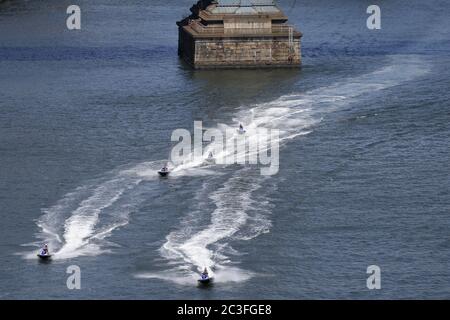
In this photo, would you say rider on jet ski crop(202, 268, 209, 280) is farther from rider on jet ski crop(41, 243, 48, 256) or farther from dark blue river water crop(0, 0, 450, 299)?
rider on jet ski crop(41, 243, 48, 256)


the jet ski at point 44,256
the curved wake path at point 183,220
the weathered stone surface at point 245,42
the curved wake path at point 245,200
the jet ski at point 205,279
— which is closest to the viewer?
the jet ski at point 205,279

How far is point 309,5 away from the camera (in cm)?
15838

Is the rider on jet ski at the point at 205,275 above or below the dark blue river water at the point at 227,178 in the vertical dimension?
below

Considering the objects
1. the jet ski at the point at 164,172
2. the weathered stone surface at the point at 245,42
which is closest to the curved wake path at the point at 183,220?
the jet ski at the point at 164,172

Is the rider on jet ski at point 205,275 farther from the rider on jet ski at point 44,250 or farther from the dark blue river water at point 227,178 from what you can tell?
the rider on jet ski at point 44,250

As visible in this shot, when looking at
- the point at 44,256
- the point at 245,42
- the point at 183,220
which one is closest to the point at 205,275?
the point at 44,256

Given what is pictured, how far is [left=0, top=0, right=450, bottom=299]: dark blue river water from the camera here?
61.8 metres

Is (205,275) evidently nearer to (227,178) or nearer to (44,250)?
(44,250)

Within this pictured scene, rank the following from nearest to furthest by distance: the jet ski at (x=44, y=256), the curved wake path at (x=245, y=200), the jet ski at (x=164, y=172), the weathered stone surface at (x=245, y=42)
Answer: the curved wake path at (x=245, y=200) < the jet ski at (x=44, y=256) < the jet ski at (x=164, y=172) < the weathered stone surface at (x=245, y=42)

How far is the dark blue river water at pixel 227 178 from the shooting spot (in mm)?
61844

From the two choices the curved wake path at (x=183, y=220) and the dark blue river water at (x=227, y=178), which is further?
the curved wake path at (x=183, y=220)

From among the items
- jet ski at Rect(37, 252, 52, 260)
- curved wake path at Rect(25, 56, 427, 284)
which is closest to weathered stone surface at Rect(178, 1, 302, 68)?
curved wake path at Rect(25, 56, 427, 284)

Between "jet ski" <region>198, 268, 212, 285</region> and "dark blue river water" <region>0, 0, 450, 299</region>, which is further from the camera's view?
"dark blue river water" <region>0, 0, 450, 299</region>

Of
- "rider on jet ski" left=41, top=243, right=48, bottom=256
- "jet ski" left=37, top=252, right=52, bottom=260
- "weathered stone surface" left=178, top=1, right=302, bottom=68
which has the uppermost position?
"weathered stone surface" left=178, top=1, right=302, bottom=68
